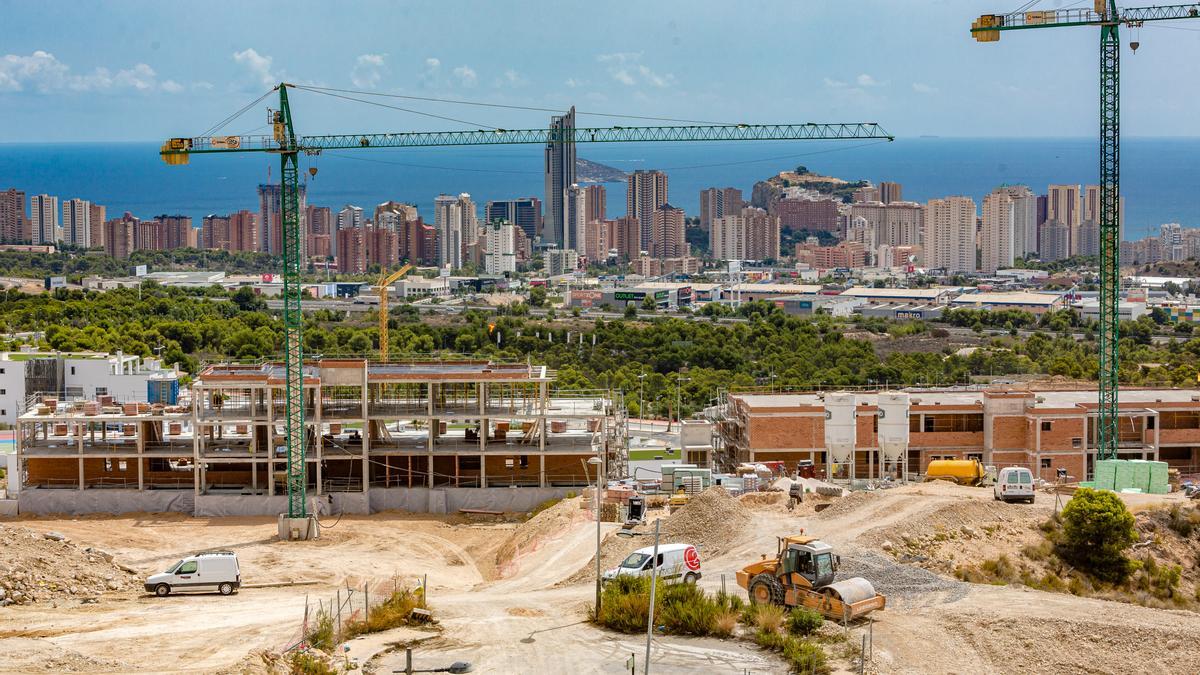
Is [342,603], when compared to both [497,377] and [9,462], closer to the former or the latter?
[497,377]

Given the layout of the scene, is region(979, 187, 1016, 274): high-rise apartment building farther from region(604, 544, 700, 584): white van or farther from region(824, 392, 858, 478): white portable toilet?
region(604, 544, 700, 584): white van

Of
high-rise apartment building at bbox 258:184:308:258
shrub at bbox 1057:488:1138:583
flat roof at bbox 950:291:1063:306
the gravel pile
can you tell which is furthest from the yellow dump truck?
high-rise apartment building at bbox 258:184:308:258

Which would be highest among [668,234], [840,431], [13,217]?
Answer: [13,217]

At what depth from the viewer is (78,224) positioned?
17288 centimetres

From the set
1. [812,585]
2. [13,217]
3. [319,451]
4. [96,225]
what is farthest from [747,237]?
[812,585]

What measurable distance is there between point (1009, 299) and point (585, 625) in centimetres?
10312

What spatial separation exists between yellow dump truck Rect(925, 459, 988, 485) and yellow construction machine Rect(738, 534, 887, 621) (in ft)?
41.2

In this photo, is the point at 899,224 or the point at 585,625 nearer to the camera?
the point at 585,625

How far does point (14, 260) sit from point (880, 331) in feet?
299

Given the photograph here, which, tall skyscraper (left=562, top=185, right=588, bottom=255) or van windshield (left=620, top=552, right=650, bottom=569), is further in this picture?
tall skyscraper (left=562, top=185, right=588, bottom=255)

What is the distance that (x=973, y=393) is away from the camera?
39.8m

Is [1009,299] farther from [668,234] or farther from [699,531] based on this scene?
[699,531]

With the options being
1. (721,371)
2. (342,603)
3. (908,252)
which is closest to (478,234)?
(908,252)

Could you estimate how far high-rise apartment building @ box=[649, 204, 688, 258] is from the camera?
185125 mm
